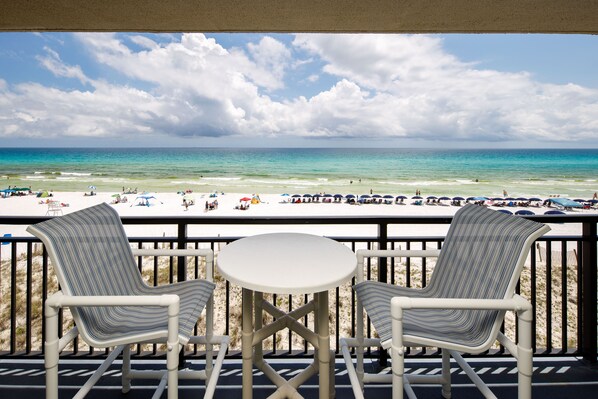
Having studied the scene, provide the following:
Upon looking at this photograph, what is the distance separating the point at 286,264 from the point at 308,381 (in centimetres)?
94

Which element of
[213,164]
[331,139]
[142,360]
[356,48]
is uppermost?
[356,48]

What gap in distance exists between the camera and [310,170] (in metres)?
23.5

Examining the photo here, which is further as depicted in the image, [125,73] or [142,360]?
[125,73]

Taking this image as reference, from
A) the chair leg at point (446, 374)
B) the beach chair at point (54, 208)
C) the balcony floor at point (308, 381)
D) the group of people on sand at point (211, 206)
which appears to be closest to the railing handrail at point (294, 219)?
the chair leg at point (446, 374)

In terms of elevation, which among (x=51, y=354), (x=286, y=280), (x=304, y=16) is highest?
(x=304, y=16)

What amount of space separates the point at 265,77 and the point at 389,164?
39.9ft

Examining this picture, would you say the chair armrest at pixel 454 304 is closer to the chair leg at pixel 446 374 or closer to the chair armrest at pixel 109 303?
the chair leg at pixel 446 374

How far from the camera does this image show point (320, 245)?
1.65 metres

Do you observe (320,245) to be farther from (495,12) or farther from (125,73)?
(125,73)

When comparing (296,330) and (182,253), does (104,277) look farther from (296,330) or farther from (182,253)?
(296,330)

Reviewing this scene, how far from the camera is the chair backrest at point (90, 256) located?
1.28 metres

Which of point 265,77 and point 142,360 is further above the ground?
point 265,77

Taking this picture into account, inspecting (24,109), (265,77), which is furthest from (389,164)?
(24,109)

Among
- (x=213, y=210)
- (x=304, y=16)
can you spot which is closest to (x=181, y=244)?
(x=304, y=16)
